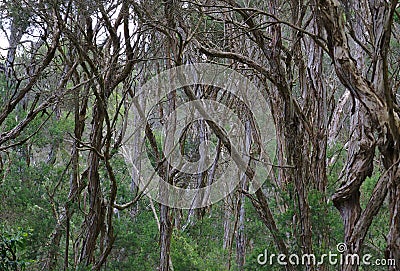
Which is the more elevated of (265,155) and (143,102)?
(143,102)

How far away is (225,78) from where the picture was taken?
924 cm

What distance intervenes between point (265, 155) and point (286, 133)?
362cm

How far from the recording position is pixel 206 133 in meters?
11.2

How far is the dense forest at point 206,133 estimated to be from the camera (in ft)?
12.1

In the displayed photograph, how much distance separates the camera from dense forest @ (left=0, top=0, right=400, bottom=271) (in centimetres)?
368

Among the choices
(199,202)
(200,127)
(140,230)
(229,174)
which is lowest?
(140,230)

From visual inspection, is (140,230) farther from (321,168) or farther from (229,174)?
(321,168)

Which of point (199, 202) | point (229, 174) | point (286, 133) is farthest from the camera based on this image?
point (229, 174)

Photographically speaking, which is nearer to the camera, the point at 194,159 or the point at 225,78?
the point at 225,78

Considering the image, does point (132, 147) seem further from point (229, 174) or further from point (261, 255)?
point (261, 255)

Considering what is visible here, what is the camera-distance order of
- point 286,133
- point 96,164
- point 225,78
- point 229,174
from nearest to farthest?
point 286,133 → point 96,164 → point 225,78 → point 229,174

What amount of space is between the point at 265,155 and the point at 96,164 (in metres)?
3.71

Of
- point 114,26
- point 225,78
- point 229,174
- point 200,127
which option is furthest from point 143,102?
point 229,174

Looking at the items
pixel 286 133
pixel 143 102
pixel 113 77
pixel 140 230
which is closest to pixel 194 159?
pixel 140 230
